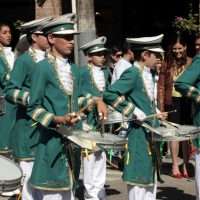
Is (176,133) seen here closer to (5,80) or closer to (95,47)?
(95,47)

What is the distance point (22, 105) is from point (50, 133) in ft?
3.82

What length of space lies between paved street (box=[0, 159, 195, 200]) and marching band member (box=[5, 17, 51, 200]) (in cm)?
104

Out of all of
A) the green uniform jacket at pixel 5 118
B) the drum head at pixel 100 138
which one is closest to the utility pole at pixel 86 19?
the green uniform jacket at pixel 5 118

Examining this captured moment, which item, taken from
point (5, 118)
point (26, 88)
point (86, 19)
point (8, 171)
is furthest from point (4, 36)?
point (86, 19)

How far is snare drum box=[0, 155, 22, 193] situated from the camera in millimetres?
4926

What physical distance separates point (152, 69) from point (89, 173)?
154 cm

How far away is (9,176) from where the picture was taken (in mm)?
5055

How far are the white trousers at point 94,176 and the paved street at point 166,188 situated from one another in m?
0.59

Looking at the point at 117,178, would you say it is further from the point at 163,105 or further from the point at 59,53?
the point at 59,53

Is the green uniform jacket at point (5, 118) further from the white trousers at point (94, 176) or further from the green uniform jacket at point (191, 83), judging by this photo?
the green uniform jacket at point (191, 83)

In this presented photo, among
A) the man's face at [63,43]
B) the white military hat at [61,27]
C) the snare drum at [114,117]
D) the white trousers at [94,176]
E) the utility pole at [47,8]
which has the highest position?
the white military hat at [61,27]

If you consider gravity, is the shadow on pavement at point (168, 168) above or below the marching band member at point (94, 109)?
below

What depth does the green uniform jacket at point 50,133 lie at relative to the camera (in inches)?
215

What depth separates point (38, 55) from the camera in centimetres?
693
